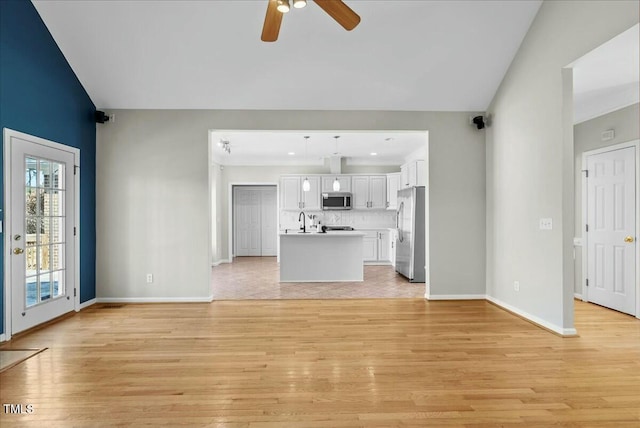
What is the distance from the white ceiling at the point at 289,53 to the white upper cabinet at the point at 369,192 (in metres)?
3.95

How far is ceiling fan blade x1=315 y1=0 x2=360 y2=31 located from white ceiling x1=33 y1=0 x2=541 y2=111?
1232 millimetres

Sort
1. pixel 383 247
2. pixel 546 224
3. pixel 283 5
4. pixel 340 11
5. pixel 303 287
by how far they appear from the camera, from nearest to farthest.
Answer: pixel 283 5 < pixel 340 11 < pixel 546 224 < pixel 303 287 < pixel 383 247

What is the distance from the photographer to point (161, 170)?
4934mm

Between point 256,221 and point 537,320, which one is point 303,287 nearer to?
point 537,320

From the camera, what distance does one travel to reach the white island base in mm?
6328

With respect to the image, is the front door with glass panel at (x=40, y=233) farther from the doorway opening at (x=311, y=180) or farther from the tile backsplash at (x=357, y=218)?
the tile backsplash at (x=357, y=218)

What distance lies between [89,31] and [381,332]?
4635 mm

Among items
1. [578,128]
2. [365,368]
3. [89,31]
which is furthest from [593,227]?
[89,31]

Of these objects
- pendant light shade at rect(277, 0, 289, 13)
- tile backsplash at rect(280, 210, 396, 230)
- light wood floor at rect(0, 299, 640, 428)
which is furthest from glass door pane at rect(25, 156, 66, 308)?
tile backsplash at rect(280, 210, 396, 230)

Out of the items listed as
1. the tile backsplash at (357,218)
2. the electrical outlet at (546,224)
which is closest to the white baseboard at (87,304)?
the tile backsplash at (357,218)

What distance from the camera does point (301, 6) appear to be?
2477 mm

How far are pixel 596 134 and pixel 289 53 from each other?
427 centimetres

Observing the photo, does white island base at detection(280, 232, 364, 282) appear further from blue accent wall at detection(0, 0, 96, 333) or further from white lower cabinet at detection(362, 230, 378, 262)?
blue accent wall at detection(0, 0, 96, 333)

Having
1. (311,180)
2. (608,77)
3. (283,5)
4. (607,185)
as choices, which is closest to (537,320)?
(607,185)
